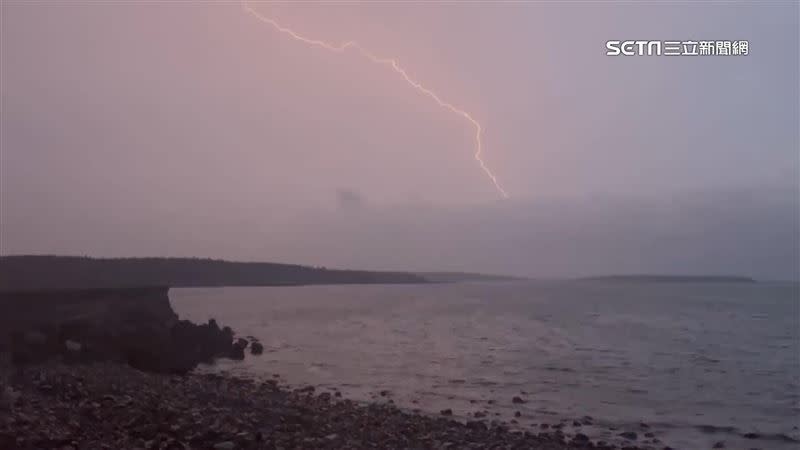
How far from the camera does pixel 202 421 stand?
1336 cm

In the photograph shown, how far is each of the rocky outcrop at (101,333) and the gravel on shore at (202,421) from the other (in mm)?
4887

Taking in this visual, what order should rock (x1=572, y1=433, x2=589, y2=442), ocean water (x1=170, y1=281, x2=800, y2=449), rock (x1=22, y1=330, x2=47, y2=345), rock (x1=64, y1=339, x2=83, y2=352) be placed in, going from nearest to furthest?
rock (x1=572, y1=433, x2=589, y2=442) → ocean water (x1=170, y1=281, x2=800, y2=449) → rock (x1=22, y1=330, x2=47, y2=345) → rock (x1=64, y1=339, x2=83, y2=352)

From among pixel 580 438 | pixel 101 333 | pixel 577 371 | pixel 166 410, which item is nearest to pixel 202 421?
pixel 166 410

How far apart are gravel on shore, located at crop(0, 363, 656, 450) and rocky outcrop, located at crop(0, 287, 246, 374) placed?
16.0 ft

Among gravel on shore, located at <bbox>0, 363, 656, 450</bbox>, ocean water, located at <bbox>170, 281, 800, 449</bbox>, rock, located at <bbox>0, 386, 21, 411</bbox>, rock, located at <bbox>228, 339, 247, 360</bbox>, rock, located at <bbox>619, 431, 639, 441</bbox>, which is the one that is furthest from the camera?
rock, located at <bbox>228, 339, 247, 360</bbox>

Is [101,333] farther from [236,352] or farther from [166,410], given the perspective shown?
[166,410]

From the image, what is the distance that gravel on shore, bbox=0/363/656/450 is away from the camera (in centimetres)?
1160

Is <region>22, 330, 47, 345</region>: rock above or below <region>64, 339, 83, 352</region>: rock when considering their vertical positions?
above

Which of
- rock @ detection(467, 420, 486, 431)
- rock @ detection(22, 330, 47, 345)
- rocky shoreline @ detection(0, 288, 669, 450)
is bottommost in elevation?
rock @ detection(467, 420, 486, 431)

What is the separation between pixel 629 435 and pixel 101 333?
2132 centimetres

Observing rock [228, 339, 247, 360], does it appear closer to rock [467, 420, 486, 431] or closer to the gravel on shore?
the gravel on shore

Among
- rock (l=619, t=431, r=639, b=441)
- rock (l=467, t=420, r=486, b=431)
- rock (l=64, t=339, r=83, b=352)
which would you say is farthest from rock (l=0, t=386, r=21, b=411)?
rock (l=64, t=339, r=83, b=352)

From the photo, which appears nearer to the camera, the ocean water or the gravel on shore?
the gravel on shore

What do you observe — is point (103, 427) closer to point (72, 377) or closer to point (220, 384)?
point (72, 377)
